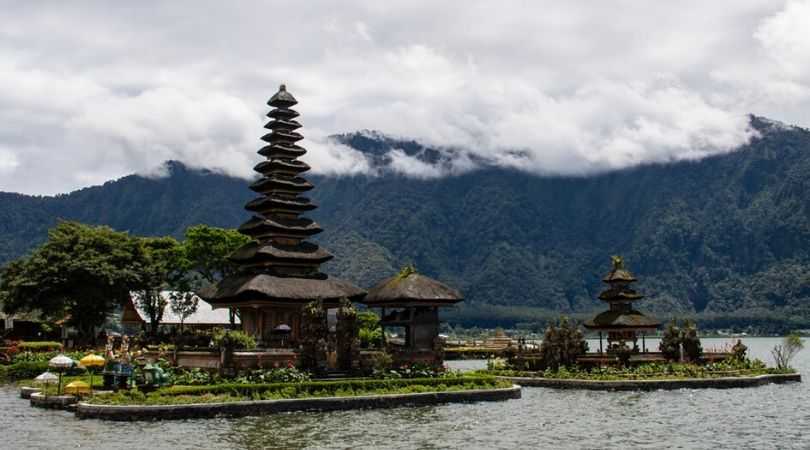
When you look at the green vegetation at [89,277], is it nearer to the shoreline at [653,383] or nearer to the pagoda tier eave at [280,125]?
the pagoda tier eave at [280,125]

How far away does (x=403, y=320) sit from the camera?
2314 inches

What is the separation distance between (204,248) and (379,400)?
155 feet

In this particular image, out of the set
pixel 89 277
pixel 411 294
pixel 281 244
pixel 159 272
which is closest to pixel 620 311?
pixel 411 294

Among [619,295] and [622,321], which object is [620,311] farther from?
[622,321]

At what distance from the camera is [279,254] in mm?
63000

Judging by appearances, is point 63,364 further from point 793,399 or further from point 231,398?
point 793,399

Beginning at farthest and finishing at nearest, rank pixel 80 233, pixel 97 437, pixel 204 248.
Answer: pixel 204 248 → pixel 80 233 → pixel 97 437

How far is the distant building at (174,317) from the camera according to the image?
86906 millimetres

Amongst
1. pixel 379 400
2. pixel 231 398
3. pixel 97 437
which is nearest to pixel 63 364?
pixel 231 398

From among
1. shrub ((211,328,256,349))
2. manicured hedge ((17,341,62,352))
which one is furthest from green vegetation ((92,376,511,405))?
manicured hedge ((17,341,62,352))

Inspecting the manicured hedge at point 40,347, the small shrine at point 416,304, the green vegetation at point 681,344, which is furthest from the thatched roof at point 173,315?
the green vegetation at point 681,344

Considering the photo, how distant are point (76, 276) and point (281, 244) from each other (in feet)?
67.0

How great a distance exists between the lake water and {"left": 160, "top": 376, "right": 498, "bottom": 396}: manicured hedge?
249cm

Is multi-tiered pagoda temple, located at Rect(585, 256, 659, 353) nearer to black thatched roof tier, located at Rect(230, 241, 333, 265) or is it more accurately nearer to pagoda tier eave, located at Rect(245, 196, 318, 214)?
black thatched roof tier, located at Rect(230, 241, 333, 265)
